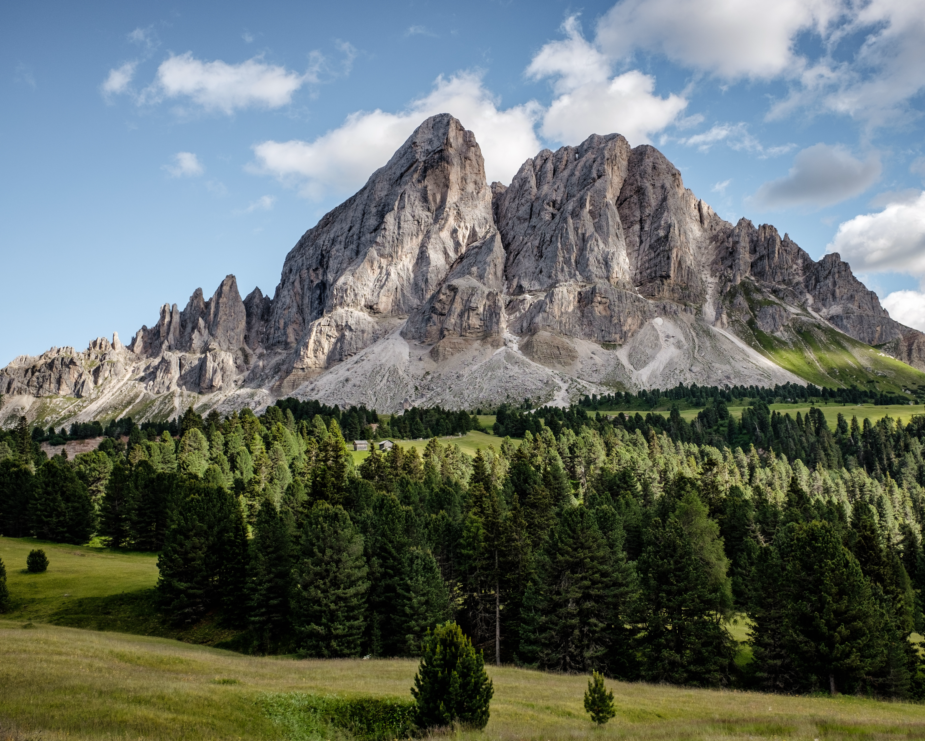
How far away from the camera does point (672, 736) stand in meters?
22.4

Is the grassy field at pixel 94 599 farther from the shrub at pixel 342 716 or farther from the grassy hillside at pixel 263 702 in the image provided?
the shrub at pixel 342 716

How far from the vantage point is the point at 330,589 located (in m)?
46.4

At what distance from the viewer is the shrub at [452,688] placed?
2181cm

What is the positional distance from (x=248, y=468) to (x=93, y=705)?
3115 inches

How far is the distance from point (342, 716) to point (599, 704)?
994 cm

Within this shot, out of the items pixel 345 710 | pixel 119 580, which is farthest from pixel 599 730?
pixel 119 580

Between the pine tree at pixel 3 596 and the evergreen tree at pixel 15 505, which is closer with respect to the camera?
the pine tree at pixel 3 596

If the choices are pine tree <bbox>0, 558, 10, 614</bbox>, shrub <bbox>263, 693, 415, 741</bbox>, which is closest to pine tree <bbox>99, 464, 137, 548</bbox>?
pine tree <bbox>0, 558, 10, 614</bbox>

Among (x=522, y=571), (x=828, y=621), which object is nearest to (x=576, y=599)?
(x=522, y=571)

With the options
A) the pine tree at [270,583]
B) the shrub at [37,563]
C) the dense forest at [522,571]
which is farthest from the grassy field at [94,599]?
the pine tree at [270,583]

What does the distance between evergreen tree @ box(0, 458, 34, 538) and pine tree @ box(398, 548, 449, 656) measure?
60.1 m

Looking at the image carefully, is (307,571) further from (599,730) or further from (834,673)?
(834,673)

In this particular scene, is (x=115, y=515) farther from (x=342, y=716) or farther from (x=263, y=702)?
(x=342, y=716)

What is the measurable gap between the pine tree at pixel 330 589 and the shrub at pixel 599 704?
83.0ft
